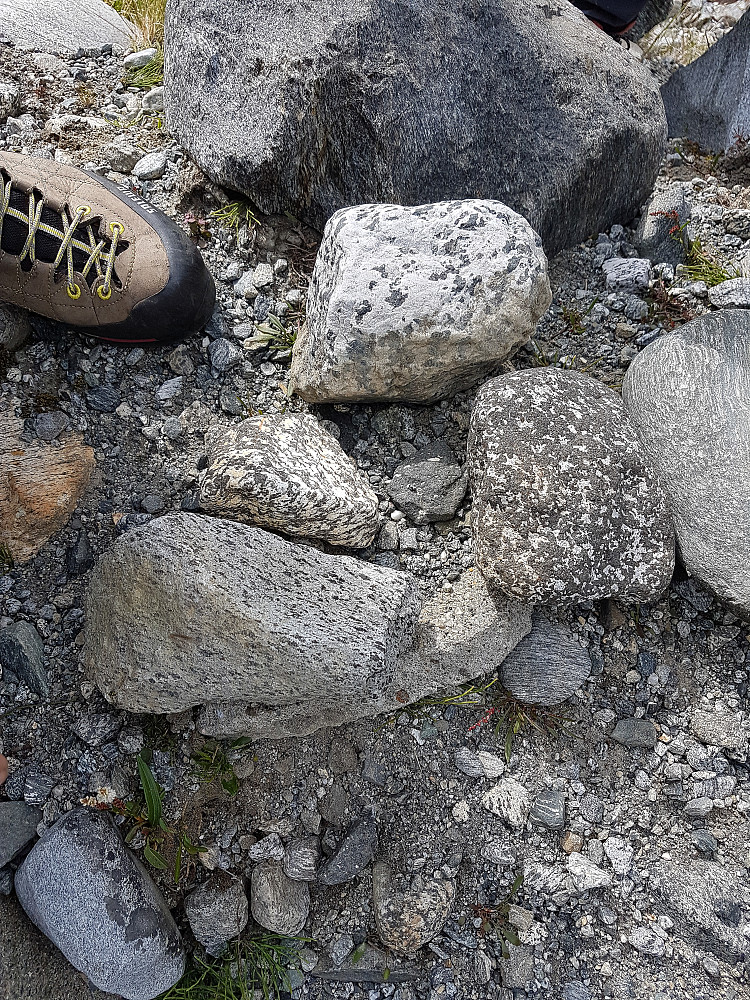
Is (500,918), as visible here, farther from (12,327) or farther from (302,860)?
(12,327)

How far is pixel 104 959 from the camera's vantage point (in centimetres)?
205

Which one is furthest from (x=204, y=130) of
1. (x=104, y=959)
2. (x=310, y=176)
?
(x=104, y=959)

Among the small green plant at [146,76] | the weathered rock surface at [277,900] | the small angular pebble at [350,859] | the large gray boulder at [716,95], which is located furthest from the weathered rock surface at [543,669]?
the small green plant at [146,76]

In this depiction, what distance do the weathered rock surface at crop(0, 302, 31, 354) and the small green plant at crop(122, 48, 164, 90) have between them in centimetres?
126

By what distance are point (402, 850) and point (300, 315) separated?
1985mm

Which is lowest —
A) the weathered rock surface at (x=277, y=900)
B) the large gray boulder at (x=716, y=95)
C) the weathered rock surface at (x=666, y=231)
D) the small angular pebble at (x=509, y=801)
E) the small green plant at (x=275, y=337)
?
the weathered rock surface at (x=277, y=900)

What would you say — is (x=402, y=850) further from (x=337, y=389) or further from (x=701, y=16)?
(x=701, y=16)

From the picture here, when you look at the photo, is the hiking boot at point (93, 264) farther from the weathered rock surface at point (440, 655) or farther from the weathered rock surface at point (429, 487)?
the weathered rock surface at point (440, 655)

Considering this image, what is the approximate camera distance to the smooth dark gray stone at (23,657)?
2184 millimetres

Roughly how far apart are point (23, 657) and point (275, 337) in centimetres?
144

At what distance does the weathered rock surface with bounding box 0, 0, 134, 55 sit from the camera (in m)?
2.91

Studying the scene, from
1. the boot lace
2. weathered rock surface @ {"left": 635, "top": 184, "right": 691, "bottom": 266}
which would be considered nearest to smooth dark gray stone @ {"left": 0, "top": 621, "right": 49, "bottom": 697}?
the boot lace

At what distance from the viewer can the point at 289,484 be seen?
2057 mm

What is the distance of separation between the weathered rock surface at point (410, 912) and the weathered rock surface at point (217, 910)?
460 mm
